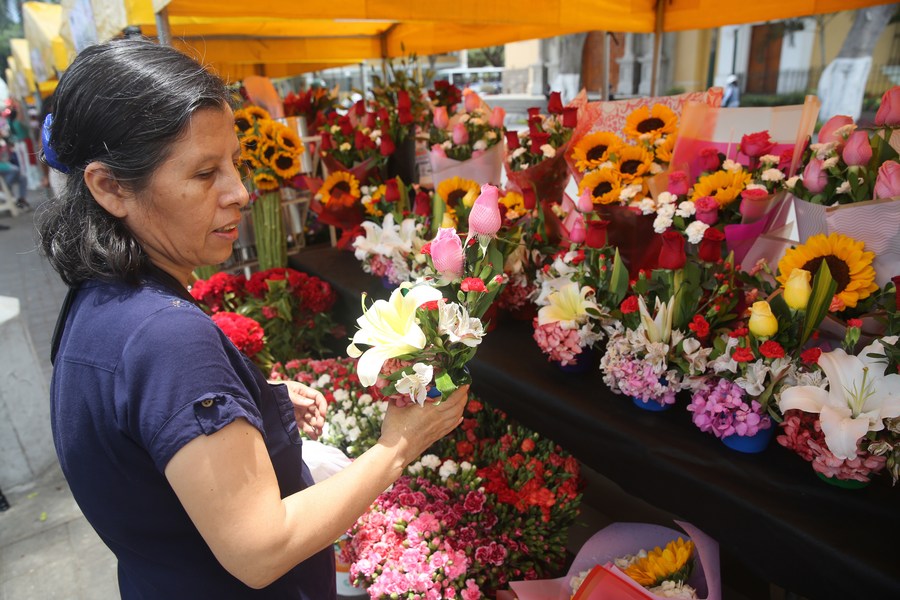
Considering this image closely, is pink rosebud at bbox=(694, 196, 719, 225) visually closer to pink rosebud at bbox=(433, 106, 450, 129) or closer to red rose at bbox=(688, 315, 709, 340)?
red rose at bbox=(688, 315, 709, 340)

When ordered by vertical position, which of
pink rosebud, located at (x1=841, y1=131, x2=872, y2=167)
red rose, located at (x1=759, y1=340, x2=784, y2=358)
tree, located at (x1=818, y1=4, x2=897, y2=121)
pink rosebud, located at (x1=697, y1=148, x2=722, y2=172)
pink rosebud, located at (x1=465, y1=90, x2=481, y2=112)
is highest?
tree, located at (x1=818, y1=4, x2=897, y2=121)

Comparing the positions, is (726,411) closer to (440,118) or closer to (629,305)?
(629,305)

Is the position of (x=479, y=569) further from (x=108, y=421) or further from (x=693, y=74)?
(x=693, y=74)

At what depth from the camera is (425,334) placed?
3.02ft

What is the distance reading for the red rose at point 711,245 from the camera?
1.30 metres

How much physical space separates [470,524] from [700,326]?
779 millimetres

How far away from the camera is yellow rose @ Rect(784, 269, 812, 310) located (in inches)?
44.6

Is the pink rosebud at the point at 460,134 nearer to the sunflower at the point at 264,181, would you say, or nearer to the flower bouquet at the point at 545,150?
the flower bouquet at the point at 545,150

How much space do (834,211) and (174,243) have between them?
4.26 ft

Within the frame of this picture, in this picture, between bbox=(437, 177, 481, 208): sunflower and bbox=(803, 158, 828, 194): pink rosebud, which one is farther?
bbox=(437, 177, 481, 208): sunflower

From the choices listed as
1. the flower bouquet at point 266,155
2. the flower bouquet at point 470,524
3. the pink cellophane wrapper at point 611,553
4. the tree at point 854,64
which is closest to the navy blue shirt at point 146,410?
the flower bouquet at point 470,524

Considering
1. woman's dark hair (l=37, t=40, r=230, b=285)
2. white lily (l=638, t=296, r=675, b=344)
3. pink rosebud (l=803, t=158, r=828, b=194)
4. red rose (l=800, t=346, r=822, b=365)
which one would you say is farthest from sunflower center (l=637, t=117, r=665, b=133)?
woman's dark hair (l=37, t=40, r=230, b=285)

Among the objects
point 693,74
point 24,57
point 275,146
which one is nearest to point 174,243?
point 275,146

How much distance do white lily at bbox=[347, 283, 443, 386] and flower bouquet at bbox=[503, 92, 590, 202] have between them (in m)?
1.13
